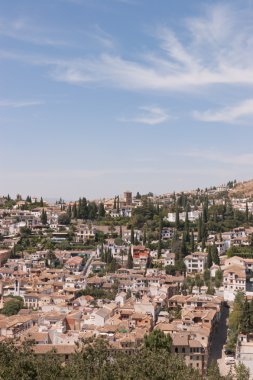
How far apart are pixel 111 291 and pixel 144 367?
59.3ft

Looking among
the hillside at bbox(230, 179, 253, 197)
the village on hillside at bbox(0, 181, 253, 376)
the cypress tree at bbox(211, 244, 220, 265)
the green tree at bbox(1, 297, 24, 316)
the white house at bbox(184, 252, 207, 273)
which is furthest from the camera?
the hillside at bbox(230, 179, 253, 197)

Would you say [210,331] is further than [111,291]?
No

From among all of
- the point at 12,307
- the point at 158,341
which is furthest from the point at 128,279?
the point at 158,341

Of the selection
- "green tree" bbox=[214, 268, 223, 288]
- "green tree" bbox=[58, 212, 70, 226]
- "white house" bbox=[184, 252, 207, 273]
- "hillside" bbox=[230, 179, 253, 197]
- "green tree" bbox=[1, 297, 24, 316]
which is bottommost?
"green tree" bbox=[1, 297, 24, 316]

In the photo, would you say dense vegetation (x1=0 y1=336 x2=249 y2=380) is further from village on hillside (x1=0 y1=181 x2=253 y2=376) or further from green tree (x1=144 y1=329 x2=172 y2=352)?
green tree (x1=144 y1=329 x2=172 y2=352)

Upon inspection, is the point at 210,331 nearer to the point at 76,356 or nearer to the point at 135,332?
the point at 135,332

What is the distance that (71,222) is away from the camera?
51312mm

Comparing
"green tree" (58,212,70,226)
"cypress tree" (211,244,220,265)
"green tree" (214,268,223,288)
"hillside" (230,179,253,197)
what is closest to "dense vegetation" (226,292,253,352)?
"green tree" (214,268,223,288)

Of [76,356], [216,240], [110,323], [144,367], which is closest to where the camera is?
[144,367]

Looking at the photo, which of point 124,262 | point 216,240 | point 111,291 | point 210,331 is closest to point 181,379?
point 210,331

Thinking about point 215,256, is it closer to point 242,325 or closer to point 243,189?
point 242,325

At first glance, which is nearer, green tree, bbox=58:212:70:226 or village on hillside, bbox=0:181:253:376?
village on hillside, bbox=0:181:253:376

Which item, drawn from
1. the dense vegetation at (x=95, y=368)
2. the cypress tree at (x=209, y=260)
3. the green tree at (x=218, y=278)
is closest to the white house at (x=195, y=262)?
the cypress tree at (x=209, y=260)

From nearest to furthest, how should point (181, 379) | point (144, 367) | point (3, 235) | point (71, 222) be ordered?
point (181, 379) < point (144, 367) < point (3, 235) < point (71, 222)
